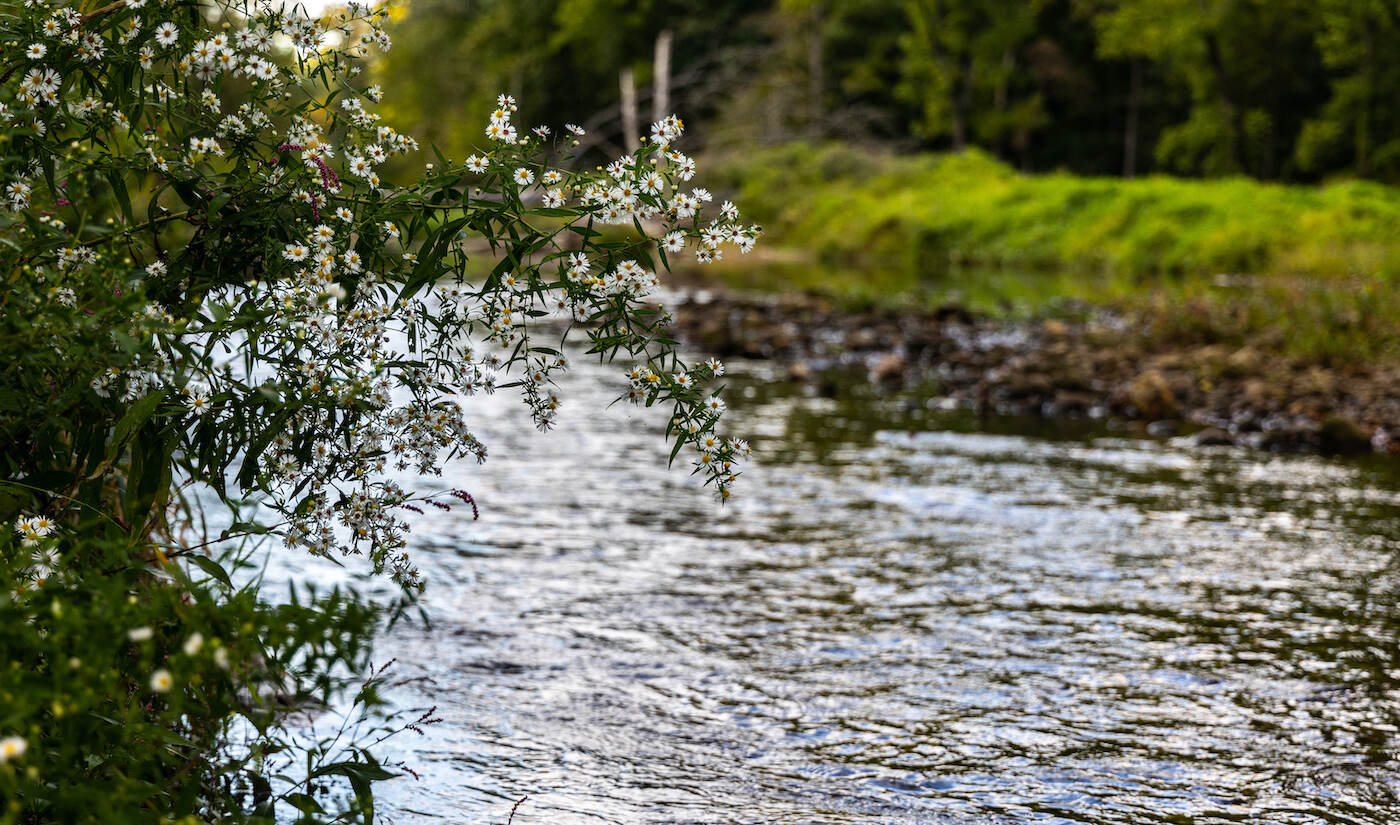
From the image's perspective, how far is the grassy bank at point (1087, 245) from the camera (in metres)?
17.7

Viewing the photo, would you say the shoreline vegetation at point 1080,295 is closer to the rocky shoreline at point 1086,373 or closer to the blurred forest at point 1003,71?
the rocky shoreline at point 1086,373

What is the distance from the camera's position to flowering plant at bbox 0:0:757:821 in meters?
3.27

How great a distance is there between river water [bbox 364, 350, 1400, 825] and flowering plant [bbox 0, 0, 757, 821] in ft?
5.14

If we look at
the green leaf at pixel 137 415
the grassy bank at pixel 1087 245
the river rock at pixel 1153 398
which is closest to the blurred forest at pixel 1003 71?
the grassy bank at pixel 1087 245

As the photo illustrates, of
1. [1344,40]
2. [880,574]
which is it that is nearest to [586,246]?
[880,574]

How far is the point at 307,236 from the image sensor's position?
3.69 meters

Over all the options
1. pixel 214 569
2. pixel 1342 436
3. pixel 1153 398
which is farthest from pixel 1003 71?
pixel 214 569

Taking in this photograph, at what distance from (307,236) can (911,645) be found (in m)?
4.06

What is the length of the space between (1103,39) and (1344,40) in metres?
8.72

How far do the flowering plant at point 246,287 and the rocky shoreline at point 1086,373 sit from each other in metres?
9.83

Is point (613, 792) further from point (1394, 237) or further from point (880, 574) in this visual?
point (1394, 237)

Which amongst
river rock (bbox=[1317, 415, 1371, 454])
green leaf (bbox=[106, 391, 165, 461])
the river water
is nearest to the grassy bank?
river rock (bbox=[1317, 415, 1371, 454])

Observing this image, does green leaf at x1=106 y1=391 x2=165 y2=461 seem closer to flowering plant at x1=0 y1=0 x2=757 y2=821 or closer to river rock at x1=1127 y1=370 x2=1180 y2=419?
flowering plant at x1=0 y1=0 x2=757 y2=821

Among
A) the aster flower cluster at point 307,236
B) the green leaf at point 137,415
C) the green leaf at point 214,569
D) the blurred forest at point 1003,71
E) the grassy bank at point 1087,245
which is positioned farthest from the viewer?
the blurred forest at point 1003,71
